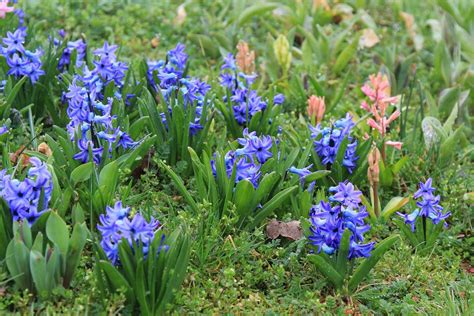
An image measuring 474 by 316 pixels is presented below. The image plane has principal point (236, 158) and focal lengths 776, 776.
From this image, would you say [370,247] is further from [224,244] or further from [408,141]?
[408,141]

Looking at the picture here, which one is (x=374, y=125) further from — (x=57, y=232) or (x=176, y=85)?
(x=57, y=232)

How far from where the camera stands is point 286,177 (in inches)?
149

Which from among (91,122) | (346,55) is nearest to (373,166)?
(91,122)

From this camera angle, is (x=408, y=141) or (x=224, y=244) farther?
(x=408, y=141)

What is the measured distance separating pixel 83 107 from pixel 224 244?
35.7 inches

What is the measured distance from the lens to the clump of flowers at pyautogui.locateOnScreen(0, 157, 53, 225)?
9.60ft

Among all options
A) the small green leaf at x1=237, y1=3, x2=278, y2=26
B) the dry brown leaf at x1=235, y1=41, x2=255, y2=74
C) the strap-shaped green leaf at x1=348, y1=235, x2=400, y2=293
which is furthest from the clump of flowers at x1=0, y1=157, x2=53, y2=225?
the small green leaf at x1=237, y1=3, x2=278, y2=26

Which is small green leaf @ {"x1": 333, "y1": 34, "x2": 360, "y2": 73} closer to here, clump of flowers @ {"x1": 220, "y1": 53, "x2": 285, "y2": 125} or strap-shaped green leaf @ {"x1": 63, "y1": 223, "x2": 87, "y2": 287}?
clump of flowers @ {"x1": 220, "y1": 53, "x2": 285, "y2": 125}

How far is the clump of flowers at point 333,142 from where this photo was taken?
3.79 metres

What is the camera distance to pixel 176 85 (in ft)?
13.5

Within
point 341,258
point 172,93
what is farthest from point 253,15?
point 341,258

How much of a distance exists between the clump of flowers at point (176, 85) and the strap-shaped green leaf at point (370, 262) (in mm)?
1119

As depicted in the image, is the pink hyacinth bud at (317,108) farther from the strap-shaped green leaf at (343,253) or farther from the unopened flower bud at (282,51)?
the strap-shaped green leaf at (343,253)

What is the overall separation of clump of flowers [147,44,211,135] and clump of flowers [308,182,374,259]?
950 millimetres
